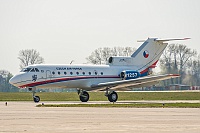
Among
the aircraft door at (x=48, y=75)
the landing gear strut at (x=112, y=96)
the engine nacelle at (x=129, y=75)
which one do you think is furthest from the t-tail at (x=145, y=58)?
the aircraft door at (x=48, y=75)

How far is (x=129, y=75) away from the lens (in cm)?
6159

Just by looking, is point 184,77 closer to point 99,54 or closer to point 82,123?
Result: point 99,54

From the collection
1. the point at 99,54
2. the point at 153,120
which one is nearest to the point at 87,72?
the point at 153,120

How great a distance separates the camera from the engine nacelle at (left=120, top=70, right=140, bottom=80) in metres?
61.4

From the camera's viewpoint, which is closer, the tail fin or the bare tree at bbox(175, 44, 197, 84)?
the tail fin

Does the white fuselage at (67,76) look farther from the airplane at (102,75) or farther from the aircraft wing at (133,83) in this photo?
the aircraft wing at (133,83)

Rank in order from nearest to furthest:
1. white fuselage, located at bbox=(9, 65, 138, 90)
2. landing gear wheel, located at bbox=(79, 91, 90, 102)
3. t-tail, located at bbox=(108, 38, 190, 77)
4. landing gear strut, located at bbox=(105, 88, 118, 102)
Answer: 1. white fuselage, located at bbox=(9, 65, 138, 90)
2. landing gear strut, located at bbox=(105, 88, 118, 102)
3. landing gear wheel, located at bbox=(79, 91, 90, 102)
4. t-tail, located at bbox=(108, 38, 190, 77)

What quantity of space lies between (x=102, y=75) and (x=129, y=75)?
3084 mm

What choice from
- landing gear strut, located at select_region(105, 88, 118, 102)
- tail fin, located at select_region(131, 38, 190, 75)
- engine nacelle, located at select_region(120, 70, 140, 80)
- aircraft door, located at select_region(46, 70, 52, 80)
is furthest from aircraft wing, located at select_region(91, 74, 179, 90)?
aircraft door, located at select_region(46, 70, 52, 80)

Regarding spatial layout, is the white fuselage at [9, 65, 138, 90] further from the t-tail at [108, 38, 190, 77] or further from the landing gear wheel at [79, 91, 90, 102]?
the t-tail at [108, 38, 190, 77]

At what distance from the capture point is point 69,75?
191 feet

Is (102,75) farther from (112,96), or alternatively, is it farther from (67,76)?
(67,76)

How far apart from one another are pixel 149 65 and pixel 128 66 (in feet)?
8.30

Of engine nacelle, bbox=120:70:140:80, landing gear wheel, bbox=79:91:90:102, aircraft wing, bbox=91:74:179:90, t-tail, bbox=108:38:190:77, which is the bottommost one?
landing gear wheel, bbox=79:91:90:102
